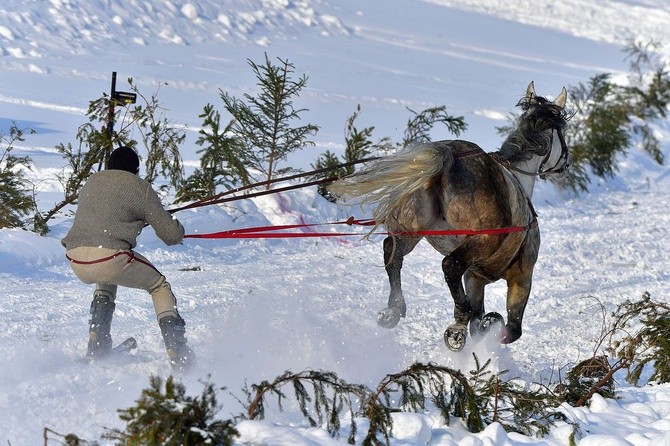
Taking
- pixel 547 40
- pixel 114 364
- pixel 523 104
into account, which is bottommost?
pixel 114 364

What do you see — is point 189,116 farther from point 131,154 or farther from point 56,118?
point 131,154

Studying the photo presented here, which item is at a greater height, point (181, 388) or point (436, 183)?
point (436, 183)

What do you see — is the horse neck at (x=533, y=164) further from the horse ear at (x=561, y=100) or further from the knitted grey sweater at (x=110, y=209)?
the knitted grey sweater at (x=110, y=209)

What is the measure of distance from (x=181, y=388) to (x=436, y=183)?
9.29 ft

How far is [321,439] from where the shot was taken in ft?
9.39

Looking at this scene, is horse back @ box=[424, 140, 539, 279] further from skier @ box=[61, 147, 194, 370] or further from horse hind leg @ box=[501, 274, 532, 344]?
skier @ box=[61, 147, 194, 370]

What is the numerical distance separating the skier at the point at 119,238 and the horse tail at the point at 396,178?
1.01m

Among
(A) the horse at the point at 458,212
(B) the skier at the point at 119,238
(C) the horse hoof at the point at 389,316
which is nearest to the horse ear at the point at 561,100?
(A) the horse at the point at 458,212

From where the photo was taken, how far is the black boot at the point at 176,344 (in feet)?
15.0

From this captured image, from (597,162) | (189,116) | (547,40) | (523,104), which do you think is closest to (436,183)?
(523,104)

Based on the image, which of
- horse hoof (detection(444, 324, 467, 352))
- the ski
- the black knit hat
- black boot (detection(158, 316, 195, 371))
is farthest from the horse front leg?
the black knit hat

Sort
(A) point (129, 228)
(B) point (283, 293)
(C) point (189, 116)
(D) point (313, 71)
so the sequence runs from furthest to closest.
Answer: (D) point (313, 71) < (C) point (189, 116) < (B) point (283, 293) < (A) point (129, 228)

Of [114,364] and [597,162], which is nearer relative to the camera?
[114,364]

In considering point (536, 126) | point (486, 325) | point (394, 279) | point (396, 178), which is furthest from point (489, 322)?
point (536, 126)
